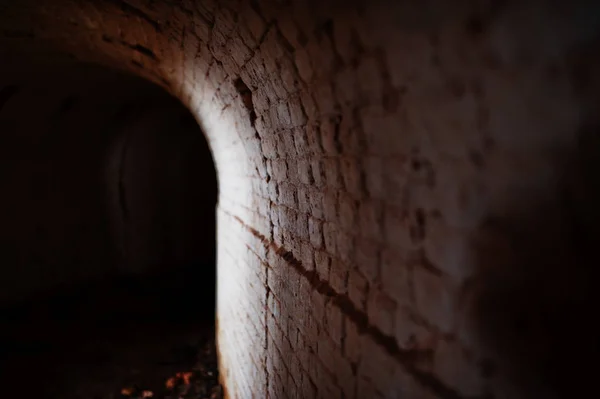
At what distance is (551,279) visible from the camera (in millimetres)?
1143

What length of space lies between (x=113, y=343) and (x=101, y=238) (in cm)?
264

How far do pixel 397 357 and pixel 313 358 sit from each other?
0.89 metres

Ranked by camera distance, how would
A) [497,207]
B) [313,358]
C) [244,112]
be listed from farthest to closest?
[244,112]
[313,358]
[497,207]

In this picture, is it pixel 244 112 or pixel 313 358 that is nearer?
pixel 313 358

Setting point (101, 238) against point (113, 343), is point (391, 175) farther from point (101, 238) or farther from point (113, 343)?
point (101, 238)

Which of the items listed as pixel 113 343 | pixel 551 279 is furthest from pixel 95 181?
pixel 551 279

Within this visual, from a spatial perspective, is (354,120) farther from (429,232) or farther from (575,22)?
(575,22)


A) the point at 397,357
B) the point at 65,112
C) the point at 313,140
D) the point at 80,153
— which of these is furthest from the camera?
the point at 80,153

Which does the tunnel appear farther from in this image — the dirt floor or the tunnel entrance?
the tunnel entrance

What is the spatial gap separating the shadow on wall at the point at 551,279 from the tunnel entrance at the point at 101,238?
18.5 feet

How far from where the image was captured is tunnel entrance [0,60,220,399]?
22.4ft

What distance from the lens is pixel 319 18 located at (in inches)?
70.4

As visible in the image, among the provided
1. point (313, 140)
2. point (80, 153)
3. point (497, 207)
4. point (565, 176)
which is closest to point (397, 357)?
point (497, 207)

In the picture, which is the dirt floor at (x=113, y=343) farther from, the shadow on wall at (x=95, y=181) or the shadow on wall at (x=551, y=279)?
the shadow on wall at (x=551, y=279)
